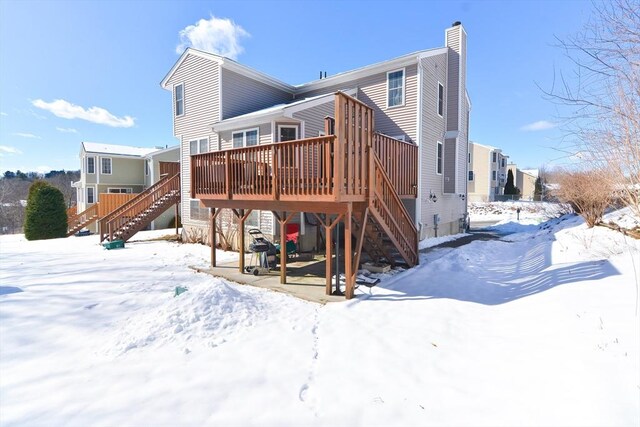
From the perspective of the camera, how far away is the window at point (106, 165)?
82.9 ft

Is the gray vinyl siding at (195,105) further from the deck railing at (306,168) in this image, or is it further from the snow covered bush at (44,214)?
the snow covered bush at (44,214)

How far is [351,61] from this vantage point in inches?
581

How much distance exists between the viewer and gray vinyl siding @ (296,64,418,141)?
12.0 meters

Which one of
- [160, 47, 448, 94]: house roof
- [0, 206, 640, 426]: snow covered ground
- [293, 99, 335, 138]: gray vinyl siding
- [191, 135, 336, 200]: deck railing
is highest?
[160, 47, 448, 94]: house roof

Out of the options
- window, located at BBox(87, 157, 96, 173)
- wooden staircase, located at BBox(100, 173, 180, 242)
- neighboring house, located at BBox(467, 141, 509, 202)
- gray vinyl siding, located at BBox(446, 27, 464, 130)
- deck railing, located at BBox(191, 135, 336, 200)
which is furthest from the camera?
neighboring house, located at BBox(467, 141, 509, 202)

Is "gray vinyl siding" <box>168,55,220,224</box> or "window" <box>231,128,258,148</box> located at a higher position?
"gray vinyl siding" <box>168,55,220,224</box>

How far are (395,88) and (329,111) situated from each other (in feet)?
9.74

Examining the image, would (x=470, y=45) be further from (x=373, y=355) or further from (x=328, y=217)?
(x=373, y=355)

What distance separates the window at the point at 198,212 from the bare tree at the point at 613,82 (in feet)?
39.2

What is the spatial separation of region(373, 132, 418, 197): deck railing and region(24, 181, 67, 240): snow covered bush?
706 inches

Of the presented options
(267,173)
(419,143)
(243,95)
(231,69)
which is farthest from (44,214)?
(419,143)

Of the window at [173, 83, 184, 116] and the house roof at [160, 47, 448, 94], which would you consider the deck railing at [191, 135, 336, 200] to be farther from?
the window at [173, 83, 184, 116]

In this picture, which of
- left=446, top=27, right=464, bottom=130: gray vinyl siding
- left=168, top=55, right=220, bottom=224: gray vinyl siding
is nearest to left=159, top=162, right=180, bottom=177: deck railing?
left=168, top=55, right=220, bottom=224: gray vinyl siding

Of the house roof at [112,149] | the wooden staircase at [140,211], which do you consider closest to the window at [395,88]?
the wooden staircase at [140,211]
